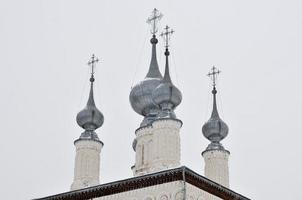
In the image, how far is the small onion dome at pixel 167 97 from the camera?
2547 cm

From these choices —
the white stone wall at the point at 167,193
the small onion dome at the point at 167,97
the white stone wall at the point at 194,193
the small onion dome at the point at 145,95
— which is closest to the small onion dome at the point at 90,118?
the small onion dome at the point at 145,95

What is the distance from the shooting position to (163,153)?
24.8m

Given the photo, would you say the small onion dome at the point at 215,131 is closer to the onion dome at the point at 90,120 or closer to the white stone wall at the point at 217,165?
the white stone wall at the point at 217,165

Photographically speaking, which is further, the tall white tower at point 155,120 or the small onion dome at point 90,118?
the small onion dome at point 90,118

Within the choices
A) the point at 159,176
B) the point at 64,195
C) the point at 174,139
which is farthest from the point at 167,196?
the point at 64,195

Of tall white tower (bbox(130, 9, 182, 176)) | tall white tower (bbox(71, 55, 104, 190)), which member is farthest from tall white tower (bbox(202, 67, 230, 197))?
tall white tower (bbox(71, 55, 104, 190))

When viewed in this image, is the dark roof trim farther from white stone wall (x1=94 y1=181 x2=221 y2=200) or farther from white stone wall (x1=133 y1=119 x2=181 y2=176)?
white stone wall (x1=133 y1=119 x2=181 y2=176)

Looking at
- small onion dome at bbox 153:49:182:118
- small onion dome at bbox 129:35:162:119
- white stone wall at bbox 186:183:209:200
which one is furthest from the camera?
small onion dome at bbox 129:35:162:119

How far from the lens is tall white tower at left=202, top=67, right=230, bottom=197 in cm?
2847

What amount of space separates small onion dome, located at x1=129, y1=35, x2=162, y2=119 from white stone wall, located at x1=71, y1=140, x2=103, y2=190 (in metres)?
1.98

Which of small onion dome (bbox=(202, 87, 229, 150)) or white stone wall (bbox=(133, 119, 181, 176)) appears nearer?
white stone wall (bbox=(133, 119, 181, 176))

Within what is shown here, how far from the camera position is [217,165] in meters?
28.6

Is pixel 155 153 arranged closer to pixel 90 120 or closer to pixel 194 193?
pixel 194 193

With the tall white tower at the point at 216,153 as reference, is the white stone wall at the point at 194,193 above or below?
below
